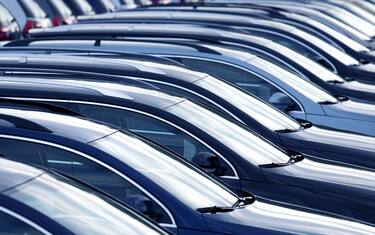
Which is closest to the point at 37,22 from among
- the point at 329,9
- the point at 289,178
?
the point at 329,9

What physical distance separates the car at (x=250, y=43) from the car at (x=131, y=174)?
4080 millimetres

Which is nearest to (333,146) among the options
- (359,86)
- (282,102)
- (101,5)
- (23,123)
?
(282,102)

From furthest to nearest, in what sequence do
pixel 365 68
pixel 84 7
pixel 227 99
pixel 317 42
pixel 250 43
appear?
pixel 84 7
pixel 365 68
pixel 317 42
pixel 250 43
pixel 227 99

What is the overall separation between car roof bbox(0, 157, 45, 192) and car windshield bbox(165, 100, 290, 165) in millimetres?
2279

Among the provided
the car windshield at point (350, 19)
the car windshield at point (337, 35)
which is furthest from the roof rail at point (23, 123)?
the car windshield at point (350, 19)

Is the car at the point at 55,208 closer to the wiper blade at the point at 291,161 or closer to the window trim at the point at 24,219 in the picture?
the window trim at the point at 24,219

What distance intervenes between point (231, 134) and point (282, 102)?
2.68 metres

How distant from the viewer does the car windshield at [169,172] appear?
6.09 meters

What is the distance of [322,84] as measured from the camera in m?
12.0

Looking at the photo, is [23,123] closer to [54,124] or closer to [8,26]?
[54,124]

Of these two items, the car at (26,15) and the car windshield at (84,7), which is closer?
the car at (26,15)

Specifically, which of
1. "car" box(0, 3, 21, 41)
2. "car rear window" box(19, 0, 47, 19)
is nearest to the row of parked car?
"car" box(0, 3, 21, 41)

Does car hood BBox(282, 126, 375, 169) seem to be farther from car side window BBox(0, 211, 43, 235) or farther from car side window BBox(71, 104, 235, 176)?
car side window BBox(0, 211, 43, 235)

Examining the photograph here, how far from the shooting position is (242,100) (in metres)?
8.89
